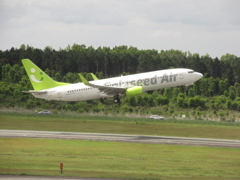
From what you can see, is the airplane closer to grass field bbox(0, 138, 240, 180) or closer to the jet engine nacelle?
the jet engine nacelle

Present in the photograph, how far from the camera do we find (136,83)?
8194 centimetres

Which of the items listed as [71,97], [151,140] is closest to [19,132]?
[71,97]

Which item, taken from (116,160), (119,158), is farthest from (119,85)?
(116,160)

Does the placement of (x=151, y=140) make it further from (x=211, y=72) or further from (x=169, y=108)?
(x=211, y=72)

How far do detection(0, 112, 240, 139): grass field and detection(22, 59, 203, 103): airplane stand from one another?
236 inches

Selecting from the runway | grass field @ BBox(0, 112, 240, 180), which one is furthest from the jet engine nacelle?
grass field @ BBox(0, 112, 240, 180)

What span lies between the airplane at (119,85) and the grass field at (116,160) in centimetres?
1603

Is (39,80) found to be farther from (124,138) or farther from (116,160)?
(116,160)

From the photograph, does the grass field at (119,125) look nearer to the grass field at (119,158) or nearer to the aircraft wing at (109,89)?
the grass field at (119,158)

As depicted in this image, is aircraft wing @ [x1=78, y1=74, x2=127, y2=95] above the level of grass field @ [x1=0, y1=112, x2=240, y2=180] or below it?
above

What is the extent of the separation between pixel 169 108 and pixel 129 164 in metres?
85.7

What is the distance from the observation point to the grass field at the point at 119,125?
85562 millimetres

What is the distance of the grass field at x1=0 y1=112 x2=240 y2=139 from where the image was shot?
3369 inches

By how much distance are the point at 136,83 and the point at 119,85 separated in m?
3.55
